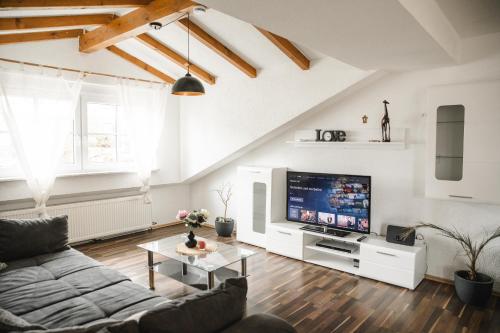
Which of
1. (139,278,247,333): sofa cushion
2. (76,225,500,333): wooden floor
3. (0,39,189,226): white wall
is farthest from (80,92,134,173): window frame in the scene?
(139,278,247,333): sofa cushion

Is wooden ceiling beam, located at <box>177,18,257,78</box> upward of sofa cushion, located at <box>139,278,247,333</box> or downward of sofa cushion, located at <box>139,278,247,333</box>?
upward

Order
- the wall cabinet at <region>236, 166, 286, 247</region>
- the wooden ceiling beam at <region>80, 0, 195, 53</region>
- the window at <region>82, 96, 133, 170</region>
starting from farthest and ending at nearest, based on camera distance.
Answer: the window at <region>82, 96, 133, 170</region> < the wall cabinet at <region>236, 166, 286, 247</region> < the wooden ceiling beam at <region>80, 0, 195, 53</region>

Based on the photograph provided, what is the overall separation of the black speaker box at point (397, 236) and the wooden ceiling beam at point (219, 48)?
2658 millimetres

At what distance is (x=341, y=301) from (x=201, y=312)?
7.48ft

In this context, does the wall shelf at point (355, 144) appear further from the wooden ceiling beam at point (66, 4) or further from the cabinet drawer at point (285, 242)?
the wooden ceiling beam at point (66, 4)

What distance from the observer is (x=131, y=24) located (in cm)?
382

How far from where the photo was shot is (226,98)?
532 cm

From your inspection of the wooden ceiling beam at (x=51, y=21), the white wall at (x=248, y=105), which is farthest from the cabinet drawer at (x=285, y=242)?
the wooden ceiling beam at (x=51, y=21)

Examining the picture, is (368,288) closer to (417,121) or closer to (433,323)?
(433,323)

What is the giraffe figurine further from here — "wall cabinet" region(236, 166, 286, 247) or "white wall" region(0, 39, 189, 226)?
"white wall" region(0, 39, 189, 226)

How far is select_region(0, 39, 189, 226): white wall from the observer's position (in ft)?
14.4

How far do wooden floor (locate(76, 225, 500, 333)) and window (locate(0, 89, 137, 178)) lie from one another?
1.49 m

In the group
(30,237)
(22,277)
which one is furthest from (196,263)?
(30,237)

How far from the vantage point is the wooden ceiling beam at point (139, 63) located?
17.0 feet
